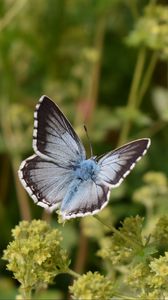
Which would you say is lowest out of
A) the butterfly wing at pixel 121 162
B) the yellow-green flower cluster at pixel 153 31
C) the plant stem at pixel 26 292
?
the plant stem at pixel 26 292

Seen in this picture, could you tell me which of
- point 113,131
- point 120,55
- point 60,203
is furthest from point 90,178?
point 120,55

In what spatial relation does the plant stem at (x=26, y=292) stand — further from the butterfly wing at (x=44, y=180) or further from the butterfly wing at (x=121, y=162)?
the butterfly wing at (x=121, y=162)

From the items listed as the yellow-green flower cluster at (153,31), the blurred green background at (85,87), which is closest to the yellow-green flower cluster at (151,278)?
the blurred green background at (85,87)

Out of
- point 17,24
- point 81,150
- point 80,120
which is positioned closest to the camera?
point 81,150

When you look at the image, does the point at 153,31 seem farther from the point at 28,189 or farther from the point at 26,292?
the point at 26,292

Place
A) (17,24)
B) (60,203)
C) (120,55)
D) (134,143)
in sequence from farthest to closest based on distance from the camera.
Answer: (120,55)
(17,24)
(60,203)
(134,143)

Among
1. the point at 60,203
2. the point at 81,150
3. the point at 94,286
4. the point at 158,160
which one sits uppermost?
the point at 158,160

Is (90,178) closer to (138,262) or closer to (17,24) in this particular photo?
(138,262)

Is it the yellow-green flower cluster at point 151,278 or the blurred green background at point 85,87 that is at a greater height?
the blurred green background at point 85,87

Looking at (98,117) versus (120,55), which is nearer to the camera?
(98,117)
